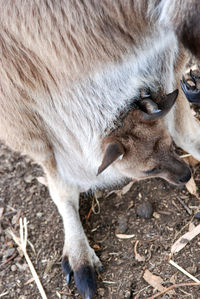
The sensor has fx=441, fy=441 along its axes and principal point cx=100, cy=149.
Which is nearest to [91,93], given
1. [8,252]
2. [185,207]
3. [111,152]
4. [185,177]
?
[111,152]

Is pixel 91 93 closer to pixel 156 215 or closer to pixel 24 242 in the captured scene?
pixel 156 215

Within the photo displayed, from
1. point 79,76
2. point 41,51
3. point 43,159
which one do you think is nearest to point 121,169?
point 43,159

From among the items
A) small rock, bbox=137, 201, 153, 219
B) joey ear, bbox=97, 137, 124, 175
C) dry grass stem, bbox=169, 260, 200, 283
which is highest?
joey ear, bbox=97, 137, 124, 175

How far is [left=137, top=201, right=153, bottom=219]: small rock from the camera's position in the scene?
2.64 m

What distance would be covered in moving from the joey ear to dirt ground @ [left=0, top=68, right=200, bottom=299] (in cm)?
59

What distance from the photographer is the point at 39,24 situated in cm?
188

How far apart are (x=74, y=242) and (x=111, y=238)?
0.75 ft

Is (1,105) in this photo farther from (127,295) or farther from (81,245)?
(127,295)

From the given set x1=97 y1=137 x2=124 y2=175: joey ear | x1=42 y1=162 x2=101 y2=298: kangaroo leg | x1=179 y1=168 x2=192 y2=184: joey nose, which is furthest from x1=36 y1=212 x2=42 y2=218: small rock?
x1=179 y1=168 x2=192 y2=184: joey nose

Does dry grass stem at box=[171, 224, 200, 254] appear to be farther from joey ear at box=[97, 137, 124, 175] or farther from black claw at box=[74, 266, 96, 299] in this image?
joey ear at box=[97, 137, 124, 175]

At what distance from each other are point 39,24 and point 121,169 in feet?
3.11

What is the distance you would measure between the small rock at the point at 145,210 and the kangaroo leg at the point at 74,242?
36 centimetres

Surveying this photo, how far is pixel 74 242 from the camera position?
2570 millimetres

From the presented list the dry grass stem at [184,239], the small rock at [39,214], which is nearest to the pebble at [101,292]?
the dry grass stem at [184,239]
